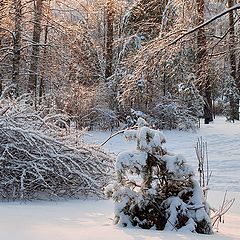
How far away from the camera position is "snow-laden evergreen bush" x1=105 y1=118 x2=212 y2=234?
500 centimetres

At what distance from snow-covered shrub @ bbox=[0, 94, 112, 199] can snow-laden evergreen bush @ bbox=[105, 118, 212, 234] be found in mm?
1964

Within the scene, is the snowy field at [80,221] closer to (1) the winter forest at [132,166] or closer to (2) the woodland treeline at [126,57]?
(1) the winter forest at [132,166]

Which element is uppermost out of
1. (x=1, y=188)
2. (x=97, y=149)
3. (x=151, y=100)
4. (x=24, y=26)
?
(x=24, y=26)

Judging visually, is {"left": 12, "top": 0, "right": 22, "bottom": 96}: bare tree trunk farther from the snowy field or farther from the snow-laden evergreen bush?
the snow-laden evergreen bush

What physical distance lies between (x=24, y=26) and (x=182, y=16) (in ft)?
31.6

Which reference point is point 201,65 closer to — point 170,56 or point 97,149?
point 170,56

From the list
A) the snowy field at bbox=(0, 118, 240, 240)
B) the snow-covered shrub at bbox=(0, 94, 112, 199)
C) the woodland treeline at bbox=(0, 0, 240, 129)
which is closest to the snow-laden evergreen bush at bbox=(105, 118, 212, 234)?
the snowy field at bbox=(0, 118, 240, 240)

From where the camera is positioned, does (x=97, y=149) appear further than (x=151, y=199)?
Yes

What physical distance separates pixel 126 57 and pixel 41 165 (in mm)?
8458

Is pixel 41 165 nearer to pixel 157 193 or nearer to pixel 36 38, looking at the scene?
pixel 157 193

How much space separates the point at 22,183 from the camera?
6.68 meters

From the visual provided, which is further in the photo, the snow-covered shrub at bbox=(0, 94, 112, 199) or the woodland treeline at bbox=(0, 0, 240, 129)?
the woodland treeline at bbox=(0, 0, 240, 129)

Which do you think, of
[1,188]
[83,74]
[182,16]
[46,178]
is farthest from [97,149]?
[83,74]

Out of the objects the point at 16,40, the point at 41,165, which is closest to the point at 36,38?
the point at 16,40
